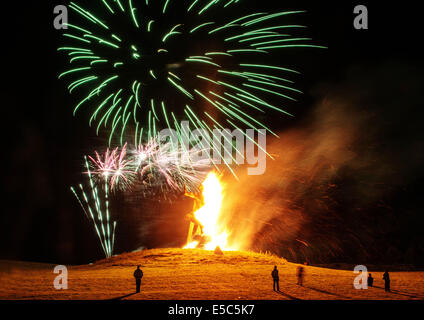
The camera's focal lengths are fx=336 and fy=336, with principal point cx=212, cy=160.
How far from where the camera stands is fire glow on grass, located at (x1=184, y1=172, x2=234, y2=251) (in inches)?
1009

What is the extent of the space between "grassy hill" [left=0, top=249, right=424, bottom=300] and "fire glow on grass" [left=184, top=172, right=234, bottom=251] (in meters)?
4.27

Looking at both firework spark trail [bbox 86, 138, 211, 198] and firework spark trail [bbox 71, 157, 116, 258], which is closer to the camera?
firework spark trail [bbox 86, 138, 211, 198]

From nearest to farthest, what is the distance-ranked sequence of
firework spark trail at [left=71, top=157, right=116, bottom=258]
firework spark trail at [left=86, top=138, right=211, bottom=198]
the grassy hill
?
the grassy hill, firework spark trail at [left=86, top=138, right=211, bottom=198], firework spark trail at [left=71, top=157, right=116, bottom=258]

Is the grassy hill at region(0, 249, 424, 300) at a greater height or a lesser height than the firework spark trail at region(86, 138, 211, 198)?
lesser

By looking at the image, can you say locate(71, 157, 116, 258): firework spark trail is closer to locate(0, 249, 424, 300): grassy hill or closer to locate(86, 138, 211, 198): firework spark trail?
locate(86, 138, 211, 198): firework spark trail

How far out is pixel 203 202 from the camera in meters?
25.9

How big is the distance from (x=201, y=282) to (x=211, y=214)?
38.2ft

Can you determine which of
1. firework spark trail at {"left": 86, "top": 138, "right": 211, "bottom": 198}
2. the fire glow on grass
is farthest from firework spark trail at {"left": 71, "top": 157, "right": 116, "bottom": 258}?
the fire glow on grass

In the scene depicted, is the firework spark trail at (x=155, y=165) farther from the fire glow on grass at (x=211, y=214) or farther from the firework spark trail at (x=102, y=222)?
the firework spark trail at (x=102, y=222)

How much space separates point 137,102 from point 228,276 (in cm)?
1141

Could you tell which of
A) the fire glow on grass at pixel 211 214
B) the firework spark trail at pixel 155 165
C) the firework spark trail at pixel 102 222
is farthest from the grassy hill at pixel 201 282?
the firework spark trail at pixel 102 222

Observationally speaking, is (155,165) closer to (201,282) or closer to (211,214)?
(211,214)

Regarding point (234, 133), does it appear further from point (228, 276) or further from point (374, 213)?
point (374, 213)

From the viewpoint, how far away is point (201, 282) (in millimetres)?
14250
